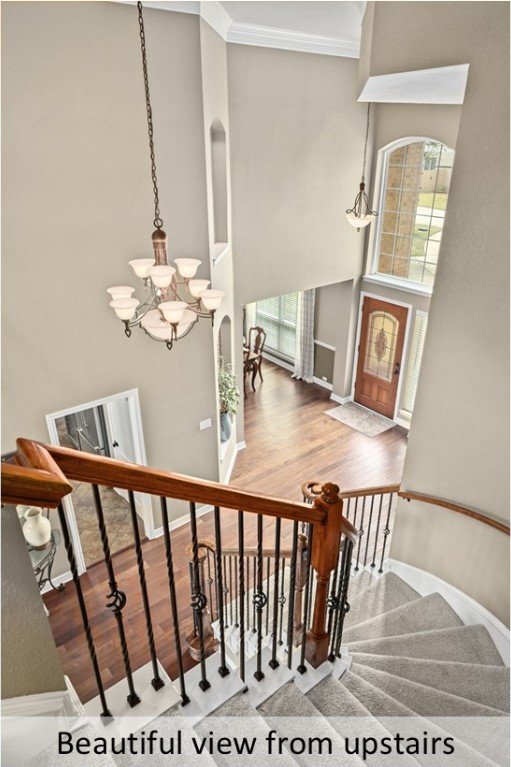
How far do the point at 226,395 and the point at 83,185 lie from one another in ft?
10.7

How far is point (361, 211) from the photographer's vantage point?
26.0 feet

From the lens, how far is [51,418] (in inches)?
184

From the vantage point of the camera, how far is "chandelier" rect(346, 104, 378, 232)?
A: 6859 millimetres

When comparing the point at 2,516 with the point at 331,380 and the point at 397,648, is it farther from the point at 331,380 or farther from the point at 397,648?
the point at 331,380

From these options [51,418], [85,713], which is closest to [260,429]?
[51,418]

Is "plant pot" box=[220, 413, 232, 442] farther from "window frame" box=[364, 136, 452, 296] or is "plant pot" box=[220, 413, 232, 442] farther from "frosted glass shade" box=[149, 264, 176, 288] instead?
"frosted glass shade" box=[149, 264, 176, 288]

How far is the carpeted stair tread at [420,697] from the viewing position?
8.70 feet

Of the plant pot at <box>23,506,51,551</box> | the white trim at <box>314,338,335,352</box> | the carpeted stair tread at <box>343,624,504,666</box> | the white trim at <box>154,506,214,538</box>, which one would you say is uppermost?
the plant pot at <box>23,506,51,551</box>

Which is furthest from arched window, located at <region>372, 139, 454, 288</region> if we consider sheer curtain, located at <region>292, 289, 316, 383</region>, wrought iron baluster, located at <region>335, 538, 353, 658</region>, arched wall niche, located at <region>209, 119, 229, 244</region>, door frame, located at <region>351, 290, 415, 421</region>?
wrought iron baluster, located at <region>335, 538, 353, 658</region>

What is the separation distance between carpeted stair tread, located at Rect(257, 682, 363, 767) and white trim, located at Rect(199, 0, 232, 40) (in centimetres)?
510

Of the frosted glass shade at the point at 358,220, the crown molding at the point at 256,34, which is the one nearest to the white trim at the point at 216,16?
the crown molding at the point at 256,34

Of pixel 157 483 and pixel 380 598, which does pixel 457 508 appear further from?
pixel 157 483

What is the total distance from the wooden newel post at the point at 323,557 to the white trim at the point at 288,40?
17.7 ft

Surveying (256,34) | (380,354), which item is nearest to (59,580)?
(380,354)
